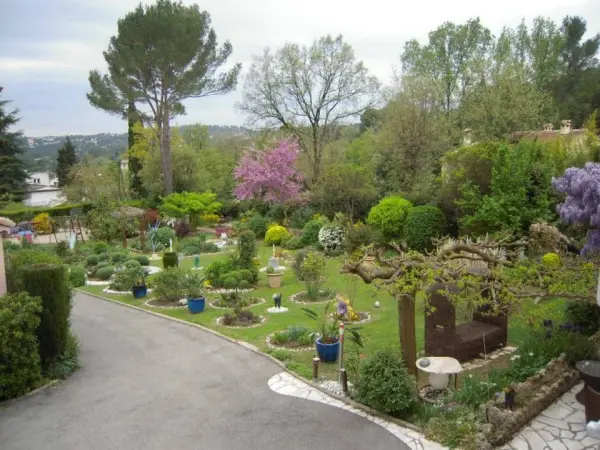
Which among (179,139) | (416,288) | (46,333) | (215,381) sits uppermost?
(179,139)

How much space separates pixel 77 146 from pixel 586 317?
65068 millimetres

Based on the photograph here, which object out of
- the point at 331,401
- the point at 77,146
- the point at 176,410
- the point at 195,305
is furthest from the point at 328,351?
the point at 77,146

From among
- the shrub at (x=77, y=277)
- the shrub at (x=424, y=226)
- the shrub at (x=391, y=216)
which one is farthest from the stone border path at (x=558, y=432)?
the shrub at (x=77, y=277)

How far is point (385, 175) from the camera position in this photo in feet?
83.0

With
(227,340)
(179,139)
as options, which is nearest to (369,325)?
(227,340)

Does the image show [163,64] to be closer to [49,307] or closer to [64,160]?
[49,307]

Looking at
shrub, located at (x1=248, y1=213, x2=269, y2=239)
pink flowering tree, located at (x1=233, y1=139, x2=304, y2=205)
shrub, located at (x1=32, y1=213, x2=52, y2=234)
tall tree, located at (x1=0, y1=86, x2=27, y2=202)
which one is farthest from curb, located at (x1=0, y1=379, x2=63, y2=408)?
tall tree, located at (x1=0, y1=86, x2=27, y2=202)

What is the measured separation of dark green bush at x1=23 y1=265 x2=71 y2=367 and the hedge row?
25.1 meters

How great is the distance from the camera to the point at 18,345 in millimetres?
8711

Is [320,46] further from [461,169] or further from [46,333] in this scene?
[46,333]

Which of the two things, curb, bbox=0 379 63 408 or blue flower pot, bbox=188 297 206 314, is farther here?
blue flower pot, bbox=188 297 206 314

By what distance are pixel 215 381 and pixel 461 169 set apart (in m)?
12.2

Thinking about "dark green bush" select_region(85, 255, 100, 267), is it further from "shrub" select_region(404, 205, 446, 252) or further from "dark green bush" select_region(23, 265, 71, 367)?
"shrub" select_region(404, 205, 446, 252)

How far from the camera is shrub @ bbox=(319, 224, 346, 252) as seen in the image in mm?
20984
